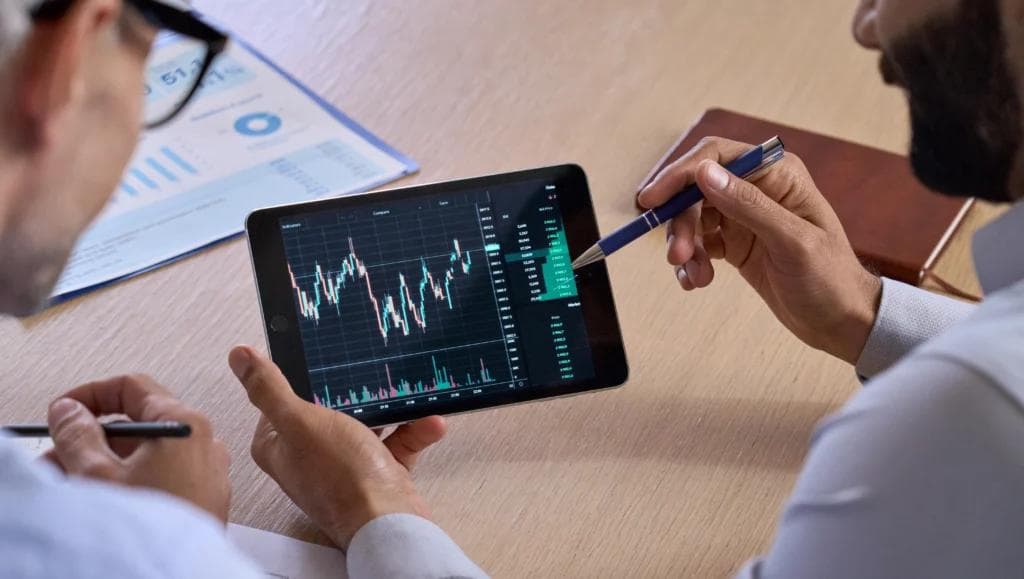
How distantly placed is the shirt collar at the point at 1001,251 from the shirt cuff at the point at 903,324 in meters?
0.25

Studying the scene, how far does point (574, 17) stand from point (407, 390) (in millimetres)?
703

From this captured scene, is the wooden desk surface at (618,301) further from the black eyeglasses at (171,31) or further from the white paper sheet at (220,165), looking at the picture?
the black eyeglasses at (171,31)

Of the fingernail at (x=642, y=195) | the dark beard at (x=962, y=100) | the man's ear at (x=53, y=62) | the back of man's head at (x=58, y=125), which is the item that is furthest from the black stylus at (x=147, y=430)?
the dark beard at (x=962, y=100)

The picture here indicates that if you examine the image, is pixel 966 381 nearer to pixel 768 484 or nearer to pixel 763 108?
pixel 768 484

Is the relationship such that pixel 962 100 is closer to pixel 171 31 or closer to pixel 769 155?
pixel 769 155

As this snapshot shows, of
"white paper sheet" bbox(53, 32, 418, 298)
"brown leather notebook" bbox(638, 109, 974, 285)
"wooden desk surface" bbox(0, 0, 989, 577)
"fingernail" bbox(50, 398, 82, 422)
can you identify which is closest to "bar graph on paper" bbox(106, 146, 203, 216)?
"white paper sheet" bbox(53, 32, 418, 298)

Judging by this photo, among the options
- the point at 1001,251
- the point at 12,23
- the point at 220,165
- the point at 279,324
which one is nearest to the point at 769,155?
the point at 1001,251

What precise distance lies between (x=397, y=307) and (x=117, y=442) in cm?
26

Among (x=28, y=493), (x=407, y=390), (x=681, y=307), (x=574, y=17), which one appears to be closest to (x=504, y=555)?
(x=407, y=390)

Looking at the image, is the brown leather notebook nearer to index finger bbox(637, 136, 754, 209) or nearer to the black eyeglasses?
index finger bbox(637, 136, 754, 209)

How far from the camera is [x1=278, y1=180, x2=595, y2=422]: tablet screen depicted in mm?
1026

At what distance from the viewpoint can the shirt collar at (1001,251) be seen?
2.73 feet

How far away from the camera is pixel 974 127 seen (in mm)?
885

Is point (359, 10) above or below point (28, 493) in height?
below
